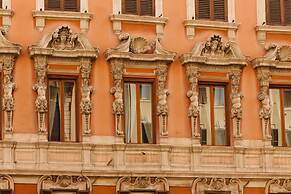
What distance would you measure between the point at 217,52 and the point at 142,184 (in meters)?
5.31

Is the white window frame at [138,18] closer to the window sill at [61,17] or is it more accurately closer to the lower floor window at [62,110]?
the window sill at [61,17]

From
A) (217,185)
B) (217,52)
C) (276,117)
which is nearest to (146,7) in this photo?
(217,52)

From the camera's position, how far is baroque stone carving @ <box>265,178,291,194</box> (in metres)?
32.0

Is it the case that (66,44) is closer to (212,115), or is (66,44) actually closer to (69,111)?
(69,111)

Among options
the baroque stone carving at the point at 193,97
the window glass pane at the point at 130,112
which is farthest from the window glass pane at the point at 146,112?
the baroque stone carving at the point at 193,97

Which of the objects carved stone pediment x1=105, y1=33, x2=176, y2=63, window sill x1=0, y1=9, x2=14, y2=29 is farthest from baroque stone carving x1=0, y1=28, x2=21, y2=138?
carved stone pediment x1=105, y1=33, x2=176, y2=63

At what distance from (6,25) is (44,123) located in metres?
3.43

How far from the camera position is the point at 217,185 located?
1244 inches

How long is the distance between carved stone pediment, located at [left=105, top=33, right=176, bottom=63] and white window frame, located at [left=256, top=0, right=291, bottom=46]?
341cm

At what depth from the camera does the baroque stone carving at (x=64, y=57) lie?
30500mm

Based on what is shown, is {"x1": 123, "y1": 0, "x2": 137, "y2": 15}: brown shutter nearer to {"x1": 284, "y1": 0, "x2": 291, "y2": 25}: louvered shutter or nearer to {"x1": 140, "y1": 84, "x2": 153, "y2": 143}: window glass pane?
{"x1": 140, "y1": 84, "x2": 153, "y2": 143}: window glass pane

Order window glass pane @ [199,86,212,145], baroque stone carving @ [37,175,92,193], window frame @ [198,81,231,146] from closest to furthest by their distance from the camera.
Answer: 1. baroque stone carving @ [37,175,92,193]
2. window glass pane @ [199,86,212,145]
3. window frame @ [198,81,231,146]

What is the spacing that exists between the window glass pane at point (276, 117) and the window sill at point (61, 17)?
681 cm

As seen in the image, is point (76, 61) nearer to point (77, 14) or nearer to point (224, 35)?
point (77, 14)
